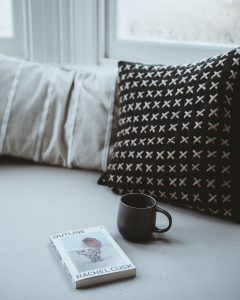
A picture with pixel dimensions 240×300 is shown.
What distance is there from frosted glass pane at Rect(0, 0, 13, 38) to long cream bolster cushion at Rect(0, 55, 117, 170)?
341 mm

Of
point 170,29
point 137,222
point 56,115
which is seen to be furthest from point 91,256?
point 170,29

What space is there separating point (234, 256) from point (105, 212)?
1.22ft

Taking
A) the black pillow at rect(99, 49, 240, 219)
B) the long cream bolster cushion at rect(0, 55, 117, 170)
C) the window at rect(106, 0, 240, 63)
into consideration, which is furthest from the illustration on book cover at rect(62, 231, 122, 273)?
the window at rect(106, 0, 240, 63)

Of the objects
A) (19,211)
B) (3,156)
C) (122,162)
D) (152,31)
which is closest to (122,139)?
(122,162)

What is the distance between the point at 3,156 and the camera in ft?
5.24

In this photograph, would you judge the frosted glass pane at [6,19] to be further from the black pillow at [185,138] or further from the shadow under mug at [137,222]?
the shadow under mug at [137,222]

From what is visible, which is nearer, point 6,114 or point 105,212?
point 105,212

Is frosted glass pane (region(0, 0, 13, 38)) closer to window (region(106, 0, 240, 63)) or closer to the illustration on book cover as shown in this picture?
window (region(106, 0, 240, 63))

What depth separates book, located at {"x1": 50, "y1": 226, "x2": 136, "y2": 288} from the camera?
3.01ft

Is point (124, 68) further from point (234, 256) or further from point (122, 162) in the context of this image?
point (234, 256)

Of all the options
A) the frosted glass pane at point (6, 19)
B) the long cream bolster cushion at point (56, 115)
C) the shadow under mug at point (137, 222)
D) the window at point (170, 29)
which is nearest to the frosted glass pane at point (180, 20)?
the window at point (170, 29)

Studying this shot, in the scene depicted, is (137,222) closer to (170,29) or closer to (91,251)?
(91,251)

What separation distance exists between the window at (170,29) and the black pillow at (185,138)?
34 cm

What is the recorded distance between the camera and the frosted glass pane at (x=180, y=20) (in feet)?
5.22
